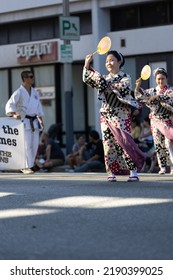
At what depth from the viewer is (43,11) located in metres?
28.6

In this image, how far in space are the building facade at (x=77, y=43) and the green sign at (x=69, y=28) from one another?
5.69 ft

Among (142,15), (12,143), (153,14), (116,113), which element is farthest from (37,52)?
(116,113)

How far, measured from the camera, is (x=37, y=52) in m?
28.8

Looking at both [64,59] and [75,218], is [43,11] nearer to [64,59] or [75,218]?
[64,59]

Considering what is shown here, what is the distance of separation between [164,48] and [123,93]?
43.7 feet

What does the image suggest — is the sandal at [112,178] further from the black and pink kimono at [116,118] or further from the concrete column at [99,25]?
the concrete column at [99,25]

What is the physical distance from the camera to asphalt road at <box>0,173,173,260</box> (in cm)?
724

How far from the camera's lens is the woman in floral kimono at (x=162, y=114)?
14.6 meters

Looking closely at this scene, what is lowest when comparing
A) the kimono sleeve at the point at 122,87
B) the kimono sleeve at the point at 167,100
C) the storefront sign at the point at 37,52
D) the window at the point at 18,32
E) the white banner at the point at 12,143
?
the white banner at the point at 12,143

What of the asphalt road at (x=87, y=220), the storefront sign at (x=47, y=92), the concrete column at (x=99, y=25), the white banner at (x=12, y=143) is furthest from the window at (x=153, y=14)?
the asphalt road at (x=87, y=220)

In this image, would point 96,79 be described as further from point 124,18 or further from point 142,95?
point 124,18

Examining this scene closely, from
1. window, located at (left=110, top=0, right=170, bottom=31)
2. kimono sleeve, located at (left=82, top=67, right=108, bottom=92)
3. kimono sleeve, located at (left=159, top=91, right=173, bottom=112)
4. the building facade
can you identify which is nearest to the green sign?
the building facade

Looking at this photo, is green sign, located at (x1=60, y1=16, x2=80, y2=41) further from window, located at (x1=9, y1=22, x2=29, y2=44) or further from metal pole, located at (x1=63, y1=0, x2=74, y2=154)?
window, located at (x1=9, y1=22, x2=29, y2=44)
